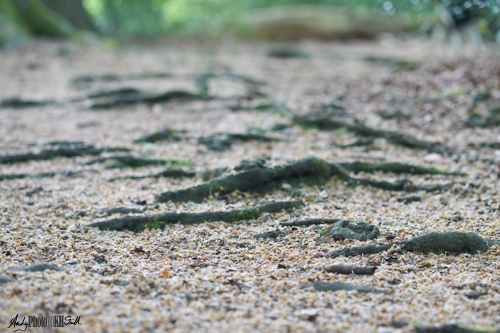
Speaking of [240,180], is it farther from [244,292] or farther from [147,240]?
[244,292]

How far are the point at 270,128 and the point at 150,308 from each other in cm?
457

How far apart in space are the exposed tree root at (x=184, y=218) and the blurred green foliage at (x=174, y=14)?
15226mm

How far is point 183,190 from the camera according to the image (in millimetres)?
4527

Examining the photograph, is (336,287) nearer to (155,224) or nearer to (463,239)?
(463,239)

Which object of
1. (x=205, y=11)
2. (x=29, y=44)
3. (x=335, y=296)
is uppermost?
(x=205, y=11)

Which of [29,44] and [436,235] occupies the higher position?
[29,44]

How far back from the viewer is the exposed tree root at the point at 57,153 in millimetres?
5480

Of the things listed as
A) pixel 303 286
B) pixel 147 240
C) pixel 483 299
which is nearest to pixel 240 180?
pixel 147 240

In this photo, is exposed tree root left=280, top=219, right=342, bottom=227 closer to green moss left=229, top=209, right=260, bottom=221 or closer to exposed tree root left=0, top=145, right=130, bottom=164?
green moss left=229, top=209, right=260, bottom=221

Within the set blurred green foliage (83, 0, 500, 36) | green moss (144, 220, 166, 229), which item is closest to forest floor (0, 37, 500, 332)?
green moss (144, 220, 166, 229)

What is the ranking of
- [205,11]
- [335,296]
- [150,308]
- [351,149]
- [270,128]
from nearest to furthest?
1. [150,308]
2. [335,296]
3. [351,149]
4. [270,128]
5. [205,11]

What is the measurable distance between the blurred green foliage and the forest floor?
38.0 ft

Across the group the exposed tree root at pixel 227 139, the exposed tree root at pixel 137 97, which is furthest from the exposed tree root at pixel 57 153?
the exposed tree root at pixel 137 97

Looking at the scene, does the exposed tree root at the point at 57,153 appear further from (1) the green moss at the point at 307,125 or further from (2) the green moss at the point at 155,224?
(1) the green moss at the point at 307,125
